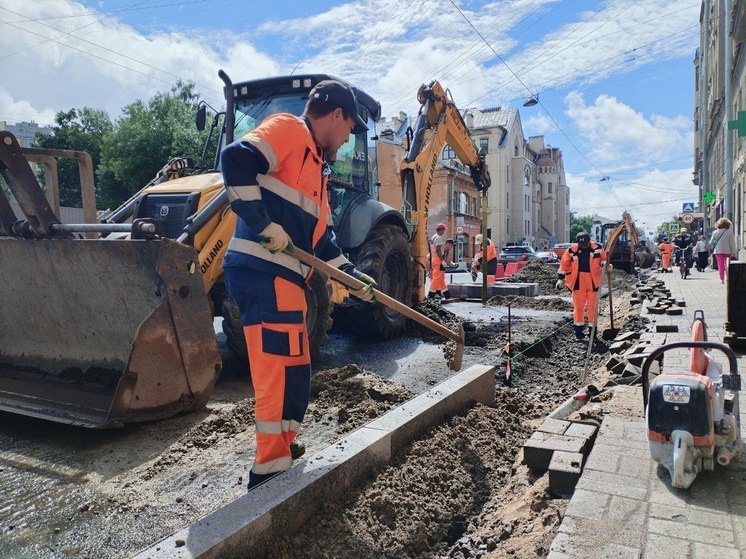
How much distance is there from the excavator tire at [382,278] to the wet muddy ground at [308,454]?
82.1 inches

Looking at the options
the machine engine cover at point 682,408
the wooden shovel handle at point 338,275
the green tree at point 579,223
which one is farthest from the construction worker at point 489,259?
the green tree at point 579,223

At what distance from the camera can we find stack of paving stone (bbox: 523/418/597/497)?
2.85 m

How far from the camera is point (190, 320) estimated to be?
11.8ft

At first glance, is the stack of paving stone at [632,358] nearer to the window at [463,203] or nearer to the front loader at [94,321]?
the front loader at [94,321]

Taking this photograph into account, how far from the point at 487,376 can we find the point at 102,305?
291 centimetres

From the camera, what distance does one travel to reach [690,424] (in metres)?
2.50

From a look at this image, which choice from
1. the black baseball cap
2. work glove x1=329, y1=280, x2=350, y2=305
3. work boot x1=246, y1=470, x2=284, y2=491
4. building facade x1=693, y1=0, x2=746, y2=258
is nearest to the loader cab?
work glove x1=329, y1=280, x2=350, y2=305

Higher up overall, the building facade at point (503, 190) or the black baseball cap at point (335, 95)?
the building facade at point (503, 190)

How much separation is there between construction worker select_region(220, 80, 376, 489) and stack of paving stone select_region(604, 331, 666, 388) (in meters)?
2.57

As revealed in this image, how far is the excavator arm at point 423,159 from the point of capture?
8.41m

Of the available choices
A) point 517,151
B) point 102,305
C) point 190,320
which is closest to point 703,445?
point 190,320

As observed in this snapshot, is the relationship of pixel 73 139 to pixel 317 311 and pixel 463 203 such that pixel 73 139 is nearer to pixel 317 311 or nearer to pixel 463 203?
pixel 463 203

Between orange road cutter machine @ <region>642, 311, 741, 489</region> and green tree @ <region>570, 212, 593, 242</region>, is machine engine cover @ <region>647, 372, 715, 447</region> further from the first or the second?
green tree @ <region>570, 212, 593, 242</region>

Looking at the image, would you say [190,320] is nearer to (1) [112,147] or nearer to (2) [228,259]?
(2) [228,259]
